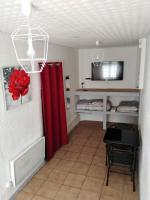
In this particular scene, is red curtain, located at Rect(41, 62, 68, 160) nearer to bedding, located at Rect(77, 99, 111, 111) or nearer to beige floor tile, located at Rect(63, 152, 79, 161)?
beige floor tile, located at Rect(63, 152, 79, 161)

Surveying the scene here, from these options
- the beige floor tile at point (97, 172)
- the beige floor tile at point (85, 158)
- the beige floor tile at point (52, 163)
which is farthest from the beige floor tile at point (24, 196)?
the beige floor tile at point (85, 158)

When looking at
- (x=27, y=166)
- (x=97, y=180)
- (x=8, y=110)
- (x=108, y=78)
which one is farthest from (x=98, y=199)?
(x=108, y=78)

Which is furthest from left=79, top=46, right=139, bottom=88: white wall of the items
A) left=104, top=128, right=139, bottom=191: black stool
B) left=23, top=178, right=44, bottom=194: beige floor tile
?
left=23, top=178, right=44, bottom=194: beige floor tile

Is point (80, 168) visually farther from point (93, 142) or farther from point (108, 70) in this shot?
point (108, 70)

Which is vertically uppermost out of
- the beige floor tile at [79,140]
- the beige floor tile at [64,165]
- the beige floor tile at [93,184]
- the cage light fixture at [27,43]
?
the cage light fixture at [27,43]

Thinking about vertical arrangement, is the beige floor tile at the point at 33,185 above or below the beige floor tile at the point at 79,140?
below

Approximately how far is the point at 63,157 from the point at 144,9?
2.93 m

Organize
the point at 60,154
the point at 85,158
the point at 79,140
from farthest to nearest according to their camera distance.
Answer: the point at 79,140 < the point at 60,154 < the point at 85,158

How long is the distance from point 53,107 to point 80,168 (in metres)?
1.21

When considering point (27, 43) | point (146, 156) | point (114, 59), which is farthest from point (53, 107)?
point (114, 59)

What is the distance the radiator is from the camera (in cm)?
244

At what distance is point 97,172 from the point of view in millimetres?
3014

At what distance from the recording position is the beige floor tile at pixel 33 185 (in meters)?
2.61

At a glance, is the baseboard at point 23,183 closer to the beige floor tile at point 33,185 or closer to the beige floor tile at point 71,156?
the beige floor tile at point 33,185
